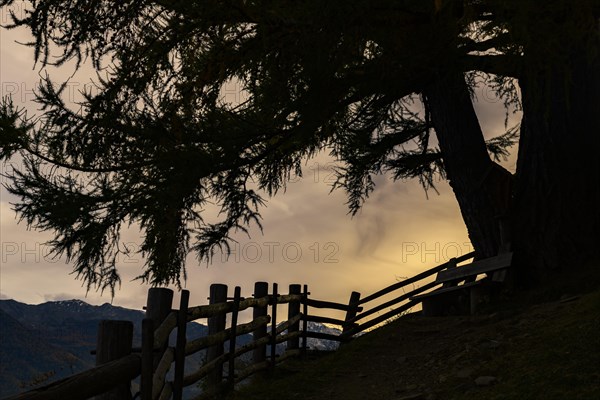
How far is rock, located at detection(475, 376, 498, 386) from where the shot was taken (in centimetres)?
779

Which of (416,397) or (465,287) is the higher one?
(465,287)

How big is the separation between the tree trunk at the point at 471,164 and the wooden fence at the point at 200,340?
236 cm

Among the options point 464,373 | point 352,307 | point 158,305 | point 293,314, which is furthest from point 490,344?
point 352,307

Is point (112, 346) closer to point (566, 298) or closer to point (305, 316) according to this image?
point (566, 298)

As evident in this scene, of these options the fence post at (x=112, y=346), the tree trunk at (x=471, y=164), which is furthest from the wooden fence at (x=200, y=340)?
the tree trunk at (x=471, y=164)

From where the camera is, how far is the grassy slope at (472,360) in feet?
24.3

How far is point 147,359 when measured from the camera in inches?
246

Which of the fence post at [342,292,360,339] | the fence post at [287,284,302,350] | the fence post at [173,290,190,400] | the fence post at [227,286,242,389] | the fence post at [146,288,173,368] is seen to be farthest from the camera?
the fence post at [342,292,360,339]

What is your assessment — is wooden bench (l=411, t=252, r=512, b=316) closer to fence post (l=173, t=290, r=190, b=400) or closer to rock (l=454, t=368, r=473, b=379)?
rock (l=454, t=368, r=473, b=379)

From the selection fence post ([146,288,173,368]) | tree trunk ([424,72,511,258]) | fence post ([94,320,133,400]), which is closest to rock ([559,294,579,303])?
tree trunk ([424,72,511,258])

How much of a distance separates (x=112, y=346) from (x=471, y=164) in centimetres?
831

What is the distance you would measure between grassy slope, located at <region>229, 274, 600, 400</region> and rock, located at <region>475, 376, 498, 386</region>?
47mm

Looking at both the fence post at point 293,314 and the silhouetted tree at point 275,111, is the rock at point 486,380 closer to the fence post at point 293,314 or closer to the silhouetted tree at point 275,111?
the silhouetted tree at point 275,111

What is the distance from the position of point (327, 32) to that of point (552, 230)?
6.73m
